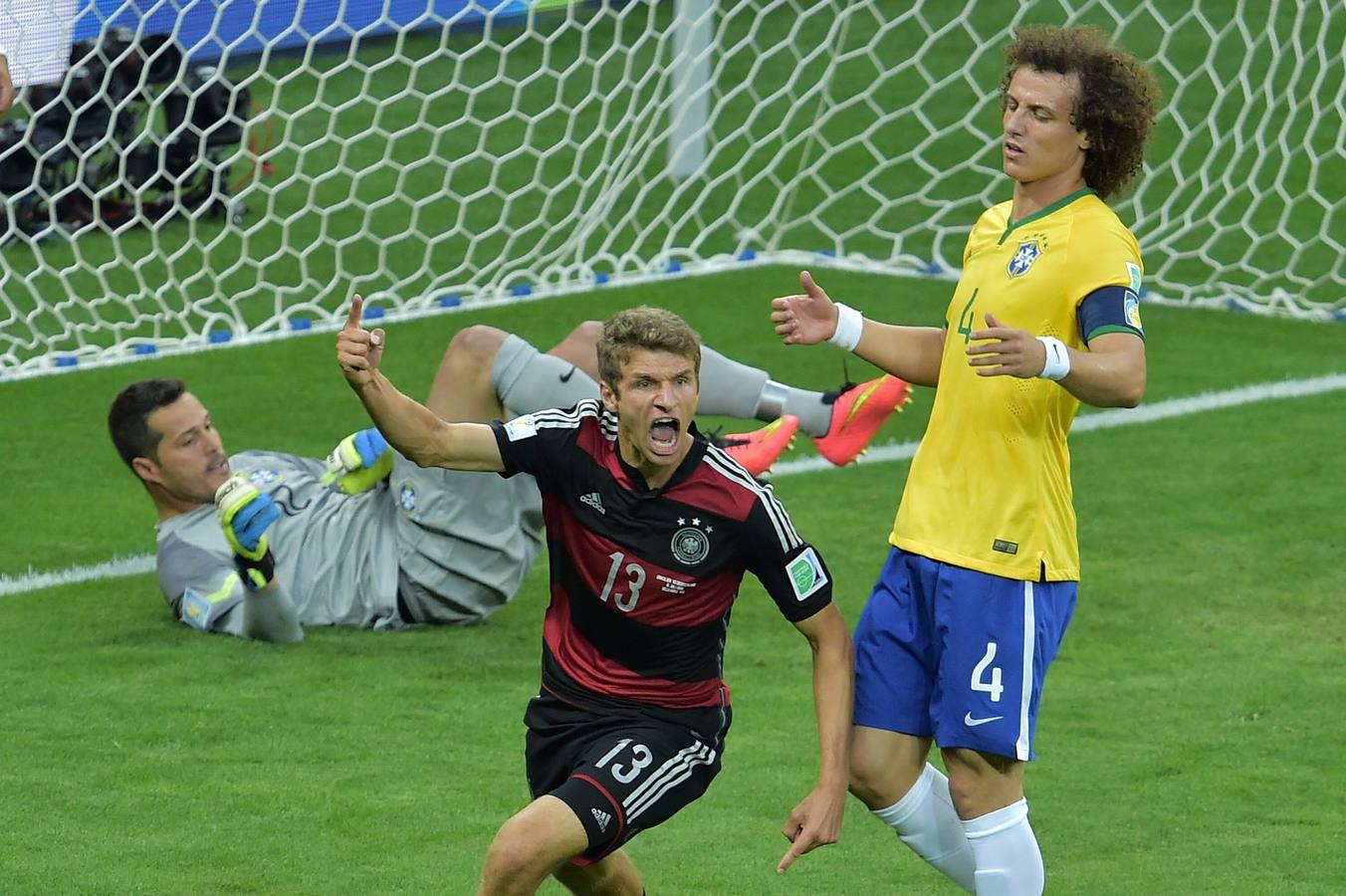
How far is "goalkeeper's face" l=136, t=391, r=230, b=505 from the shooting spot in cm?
620

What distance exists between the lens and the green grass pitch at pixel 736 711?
4.71 meters

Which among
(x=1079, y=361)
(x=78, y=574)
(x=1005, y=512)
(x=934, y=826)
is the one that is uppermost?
(x=1079, y=361)

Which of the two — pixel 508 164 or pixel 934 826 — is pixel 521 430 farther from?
pixel 508 164

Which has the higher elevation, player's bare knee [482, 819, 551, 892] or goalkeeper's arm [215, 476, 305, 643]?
player's bare knee [482, 819, 551, 892]

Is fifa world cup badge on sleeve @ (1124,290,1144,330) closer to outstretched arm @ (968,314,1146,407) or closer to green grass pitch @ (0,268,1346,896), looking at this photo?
outstretched arm @ (968,314,1146,407)

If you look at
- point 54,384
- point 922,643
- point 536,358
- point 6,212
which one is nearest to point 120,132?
point 6,212

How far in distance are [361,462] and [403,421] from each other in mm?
2462

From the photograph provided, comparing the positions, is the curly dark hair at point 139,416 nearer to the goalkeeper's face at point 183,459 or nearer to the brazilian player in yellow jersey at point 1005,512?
the goalkeeper's face at point 183,459

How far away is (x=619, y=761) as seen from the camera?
12.8 ft

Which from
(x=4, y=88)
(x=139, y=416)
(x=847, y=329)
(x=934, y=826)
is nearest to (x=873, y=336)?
(x=847, y=329)

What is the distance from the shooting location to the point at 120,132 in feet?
30.6

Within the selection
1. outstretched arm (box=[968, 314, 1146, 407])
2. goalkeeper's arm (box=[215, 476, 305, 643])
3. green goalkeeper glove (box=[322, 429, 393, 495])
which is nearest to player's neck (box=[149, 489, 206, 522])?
goalkeeper's arm (box=[215, 476, 305, 643])

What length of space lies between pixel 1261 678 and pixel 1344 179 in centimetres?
641

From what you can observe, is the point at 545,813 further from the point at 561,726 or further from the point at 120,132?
the point at 120,132
